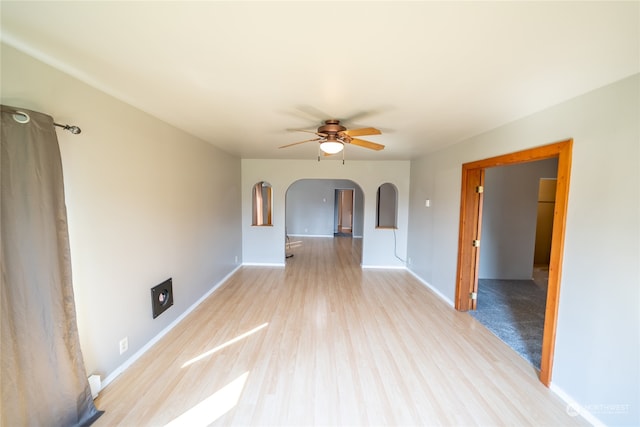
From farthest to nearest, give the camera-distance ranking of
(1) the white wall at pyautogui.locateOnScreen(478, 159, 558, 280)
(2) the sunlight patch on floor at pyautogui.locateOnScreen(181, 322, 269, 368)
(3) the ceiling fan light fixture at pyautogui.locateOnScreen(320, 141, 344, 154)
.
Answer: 1. (1) the white wall at pyautogui.locateOnScreen(478, 159, 558, 280)
2. (3) the ceiling fan light fixture at pyautogui.locateOnScreen(320, 141, 344, 154)
3. (2) the sunlight patch on floor at pyautogui.locateOnScreen(181, 322, 269, 368)

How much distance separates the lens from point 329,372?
82.0 inches

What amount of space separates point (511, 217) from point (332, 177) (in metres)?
3.37

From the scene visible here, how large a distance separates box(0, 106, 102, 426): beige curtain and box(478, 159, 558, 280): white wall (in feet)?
17.6

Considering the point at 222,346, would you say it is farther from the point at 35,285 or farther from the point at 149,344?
the point at 35,285

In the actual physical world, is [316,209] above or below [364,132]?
below

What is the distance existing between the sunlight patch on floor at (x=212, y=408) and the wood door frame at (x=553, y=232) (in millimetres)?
2473

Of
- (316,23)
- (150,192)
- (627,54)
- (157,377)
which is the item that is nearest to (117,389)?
(157,377)

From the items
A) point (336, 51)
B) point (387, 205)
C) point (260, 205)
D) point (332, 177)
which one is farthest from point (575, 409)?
point (387, 205)

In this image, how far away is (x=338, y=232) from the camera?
9.97 m

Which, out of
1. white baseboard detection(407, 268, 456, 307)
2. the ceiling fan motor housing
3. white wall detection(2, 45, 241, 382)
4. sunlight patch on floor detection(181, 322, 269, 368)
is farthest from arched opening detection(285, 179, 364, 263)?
the ceiling fan motor housing

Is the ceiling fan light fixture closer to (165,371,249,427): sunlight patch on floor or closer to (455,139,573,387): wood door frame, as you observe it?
(455,139,573,387): wood door frame

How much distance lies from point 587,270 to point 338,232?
27.4 feet

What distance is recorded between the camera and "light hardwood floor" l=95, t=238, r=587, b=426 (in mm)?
1690

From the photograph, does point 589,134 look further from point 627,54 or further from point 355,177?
point 355,177
